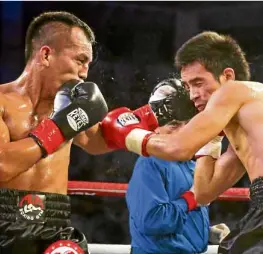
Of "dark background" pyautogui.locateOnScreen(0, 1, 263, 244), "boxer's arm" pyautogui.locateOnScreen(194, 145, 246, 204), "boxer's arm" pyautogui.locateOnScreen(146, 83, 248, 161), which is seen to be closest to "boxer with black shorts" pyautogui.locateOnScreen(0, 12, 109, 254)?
"boxer's arm" pyautogui.locateOnScreen(146, 83, 248, 161)

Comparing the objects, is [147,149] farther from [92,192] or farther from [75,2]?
[75,2]

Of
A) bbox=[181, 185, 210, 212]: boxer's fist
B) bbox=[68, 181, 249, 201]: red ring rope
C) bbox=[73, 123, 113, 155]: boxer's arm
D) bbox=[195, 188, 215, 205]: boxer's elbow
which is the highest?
bbox=[73, 123, 113, 155]: boxer's arm

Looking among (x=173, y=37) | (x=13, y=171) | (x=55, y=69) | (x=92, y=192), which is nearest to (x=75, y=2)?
(x=173, y=37)

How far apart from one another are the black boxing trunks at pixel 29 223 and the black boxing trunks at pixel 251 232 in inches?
16.2

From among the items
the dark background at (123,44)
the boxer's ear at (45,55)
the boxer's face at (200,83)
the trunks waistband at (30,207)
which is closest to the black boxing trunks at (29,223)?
the trunks waistband at (30,207)

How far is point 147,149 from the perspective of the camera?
162cm

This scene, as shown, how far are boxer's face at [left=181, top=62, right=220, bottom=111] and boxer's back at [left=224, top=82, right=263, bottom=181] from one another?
0.11 m

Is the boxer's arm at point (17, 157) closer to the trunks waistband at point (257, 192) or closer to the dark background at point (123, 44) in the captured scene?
the trunks waistband at point (257, 192)

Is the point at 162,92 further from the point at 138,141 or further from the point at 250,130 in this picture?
the point at 250,130

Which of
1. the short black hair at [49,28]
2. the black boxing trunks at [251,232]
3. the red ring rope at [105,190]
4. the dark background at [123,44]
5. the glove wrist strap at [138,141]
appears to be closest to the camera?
the black boxing trunks at [251,232]

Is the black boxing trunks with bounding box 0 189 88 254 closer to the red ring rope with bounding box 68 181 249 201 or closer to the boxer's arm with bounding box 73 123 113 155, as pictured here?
the boxer's arm with bounding box 73 123 113 155

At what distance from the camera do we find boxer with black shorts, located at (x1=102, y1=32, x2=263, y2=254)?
147 centimetres

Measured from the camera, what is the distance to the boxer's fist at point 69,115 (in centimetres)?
152

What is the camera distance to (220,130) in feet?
5.03
